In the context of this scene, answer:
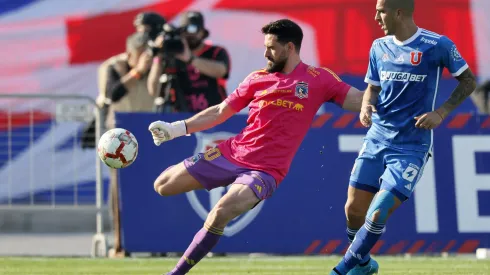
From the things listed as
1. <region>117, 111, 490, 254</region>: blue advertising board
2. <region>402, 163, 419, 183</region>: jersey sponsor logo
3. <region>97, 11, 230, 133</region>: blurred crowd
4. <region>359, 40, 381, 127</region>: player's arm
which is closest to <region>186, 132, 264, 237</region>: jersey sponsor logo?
<region>117, 111, 490, 254</region>: blue advertising board

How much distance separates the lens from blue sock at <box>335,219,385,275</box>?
33.0 feet

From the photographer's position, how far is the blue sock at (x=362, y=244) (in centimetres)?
1007

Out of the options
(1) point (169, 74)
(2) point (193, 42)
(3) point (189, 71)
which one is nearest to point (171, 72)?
(1) point (169, 74)

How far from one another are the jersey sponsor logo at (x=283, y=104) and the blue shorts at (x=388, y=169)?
636mm

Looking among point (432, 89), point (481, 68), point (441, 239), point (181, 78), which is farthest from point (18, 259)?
point (481, 68)

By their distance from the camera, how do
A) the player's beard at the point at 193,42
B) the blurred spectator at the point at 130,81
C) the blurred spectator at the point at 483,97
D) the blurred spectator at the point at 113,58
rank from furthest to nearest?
the blurred spectator at the point at 483,97 → the blurred spectator at the point at 130,81 → the player's beard at the point at 193,42 → the blurred spectator at the point at 113,58

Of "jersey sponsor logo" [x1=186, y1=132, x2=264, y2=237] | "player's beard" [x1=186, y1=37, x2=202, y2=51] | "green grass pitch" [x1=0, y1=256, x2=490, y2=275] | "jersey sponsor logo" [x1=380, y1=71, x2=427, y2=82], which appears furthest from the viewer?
"player's beard" [x1=186, y1=37, x2=202, y2=51]

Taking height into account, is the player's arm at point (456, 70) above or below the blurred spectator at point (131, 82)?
above

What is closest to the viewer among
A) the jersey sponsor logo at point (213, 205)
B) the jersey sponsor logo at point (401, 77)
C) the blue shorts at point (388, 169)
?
the blue shorts at point (388, 169)

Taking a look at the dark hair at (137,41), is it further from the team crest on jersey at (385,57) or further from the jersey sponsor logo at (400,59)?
the jersey sponsor logo at (400,59)

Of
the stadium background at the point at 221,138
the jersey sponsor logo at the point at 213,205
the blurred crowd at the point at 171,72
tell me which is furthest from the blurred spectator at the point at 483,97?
the jersey sponsor logo at the point at 213,205

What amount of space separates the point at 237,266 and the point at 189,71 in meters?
4.04

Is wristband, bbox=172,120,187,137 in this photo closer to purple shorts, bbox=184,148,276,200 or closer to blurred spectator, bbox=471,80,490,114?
purple shorts, bbox=184,148,276,200

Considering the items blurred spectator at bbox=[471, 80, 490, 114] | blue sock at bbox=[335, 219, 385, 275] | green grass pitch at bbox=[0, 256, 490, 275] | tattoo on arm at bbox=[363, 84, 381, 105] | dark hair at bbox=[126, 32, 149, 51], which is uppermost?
dark hair at bbox=[126, 32, 149, 51]
